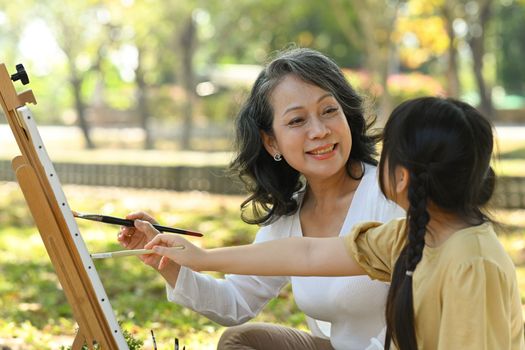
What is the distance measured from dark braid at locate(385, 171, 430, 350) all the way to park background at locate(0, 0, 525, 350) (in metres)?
0.32

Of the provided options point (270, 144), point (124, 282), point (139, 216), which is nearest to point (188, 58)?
point (124, 282)

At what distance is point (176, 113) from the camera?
32.8 meters

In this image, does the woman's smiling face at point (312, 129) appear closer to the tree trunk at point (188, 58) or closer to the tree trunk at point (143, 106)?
the tree trunk at point (188, 58)

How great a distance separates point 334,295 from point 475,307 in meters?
1.07

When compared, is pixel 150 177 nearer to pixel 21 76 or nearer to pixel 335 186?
pixel 335 186

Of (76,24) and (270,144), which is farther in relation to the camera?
(76,24)

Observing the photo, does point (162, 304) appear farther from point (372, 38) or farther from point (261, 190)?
point (372, 38)

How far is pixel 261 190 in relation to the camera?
376 centimetres

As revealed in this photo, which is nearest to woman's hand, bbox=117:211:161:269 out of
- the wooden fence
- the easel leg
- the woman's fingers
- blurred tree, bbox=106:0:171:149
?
the woman's fingers

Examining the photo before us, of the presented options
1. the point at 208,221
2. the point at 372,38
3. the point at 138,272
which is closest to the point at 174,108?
the point at 372,38

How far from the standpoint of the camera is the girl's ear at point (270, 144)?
3.66m

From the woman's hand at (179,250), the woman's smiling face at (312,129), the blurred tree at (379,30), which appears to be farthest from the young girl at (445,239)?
the blurred tree at (379,30)

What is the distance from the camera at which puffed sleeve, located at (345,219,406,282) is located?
277 centimetres

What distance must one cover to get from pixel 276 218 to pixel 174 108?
2951 centimetres
